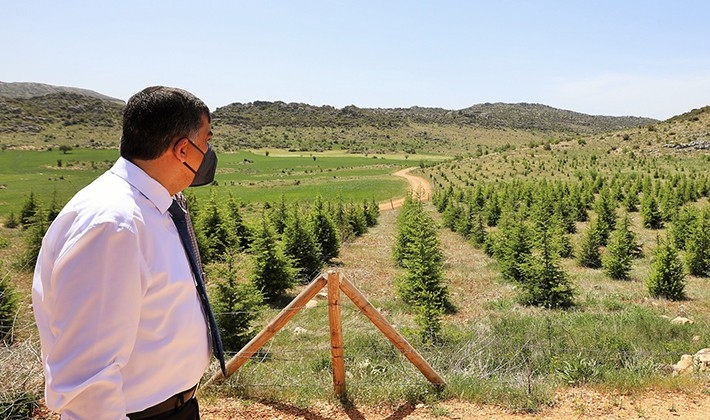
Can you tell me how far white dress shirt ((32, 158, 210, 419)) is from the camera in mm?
1519

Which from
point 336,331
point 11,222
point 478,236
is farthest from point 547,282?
point 11,222

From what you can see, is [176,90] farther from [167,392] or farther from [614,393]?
[614,393]

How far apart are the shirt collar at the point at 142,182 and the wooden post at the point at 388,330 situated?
3.09 metres

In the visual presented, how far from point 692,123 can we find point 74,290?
61.3m

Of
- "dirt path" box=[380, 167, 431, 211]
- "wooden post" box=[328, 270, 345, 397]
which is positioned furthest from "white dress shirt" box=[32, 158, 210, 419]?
"dirt path" box=[380, 167, 431, 211]

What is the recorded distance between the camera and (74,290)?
4.97 feet

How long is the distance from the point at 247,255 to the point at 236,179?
3703 cm

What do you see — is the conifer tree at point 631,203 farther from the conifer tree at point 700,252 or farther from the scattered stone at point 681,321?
the scattered stone at point 681,321

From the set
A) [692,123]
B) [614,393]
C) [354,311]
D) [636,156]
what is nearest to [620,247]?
[354,311]

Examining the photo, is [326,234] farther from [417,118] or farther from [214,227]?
[417,118]

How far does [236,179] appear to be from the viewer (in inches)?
2040

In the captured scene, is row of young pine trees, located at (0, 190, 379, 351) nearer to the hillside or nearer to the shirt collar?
Result: the shirt collar

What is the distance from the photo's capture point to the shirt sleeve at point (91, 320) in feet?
4.96

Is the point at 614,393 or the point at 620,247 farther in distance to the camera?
the point at 620,247
